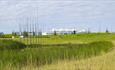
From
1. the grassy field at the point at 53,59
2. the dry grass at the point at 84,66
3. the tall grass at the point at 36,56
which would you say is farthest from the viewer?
the tall grass at the point at 36,56

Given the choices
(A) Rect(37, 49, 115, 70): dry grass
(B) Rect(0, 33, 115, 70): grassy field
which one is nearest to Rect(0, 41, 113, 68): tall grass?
(B) Rect(0, 33, 115, 70): grassy field

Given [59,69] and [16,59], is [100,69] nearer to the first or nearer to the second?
[59,69]

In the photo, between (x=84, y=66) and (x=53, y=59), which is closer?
(x=84, y=66)

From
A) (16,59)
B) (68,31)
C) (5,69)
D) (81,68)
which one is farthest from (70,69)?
(68,31)

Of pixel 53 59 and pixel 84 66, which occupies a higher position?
pixel 84 66

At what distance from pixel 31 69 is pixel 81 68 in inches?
80.7

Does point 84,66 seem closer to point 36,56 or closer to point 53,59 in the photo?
point 53,59

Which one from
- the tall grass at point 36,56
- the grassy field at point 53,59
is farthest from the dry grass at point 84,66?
the tall grass at point 36,56

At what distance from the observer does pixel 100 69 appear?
11.3 m

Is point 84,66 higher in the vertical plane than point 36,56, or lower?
higher

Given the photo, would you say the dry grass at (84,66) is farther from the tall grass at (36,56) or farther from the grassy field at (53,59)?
the tall grass at (36,56)

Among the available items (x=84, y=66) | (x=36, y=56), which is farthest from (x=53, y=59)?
(x=84, y=66)

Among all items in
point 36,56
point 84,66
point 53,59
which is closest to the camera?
point 84,66

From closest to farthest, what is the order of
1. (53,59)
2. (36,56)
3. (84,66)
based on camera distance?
(84,66) → (53,59) → (36,56)
